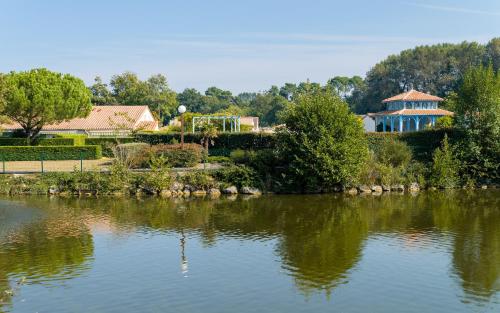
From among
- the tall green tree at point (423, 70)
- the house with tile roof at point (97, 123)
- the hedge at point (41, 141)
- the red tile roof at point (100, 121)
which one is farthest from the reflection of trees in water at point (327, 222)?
the tall green tree at point (423, 70)

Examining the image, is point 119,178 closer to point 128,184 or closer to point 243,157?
point 128,184

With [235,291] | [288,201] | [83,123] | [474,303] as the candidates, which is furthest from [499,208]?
[83,123]

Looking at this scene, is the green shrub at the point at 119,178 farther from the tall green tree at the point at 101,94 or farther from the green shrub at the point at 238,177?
the tall green tree at the point at 101,94

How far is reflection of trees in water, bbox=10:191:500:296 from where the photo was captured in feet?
50.8

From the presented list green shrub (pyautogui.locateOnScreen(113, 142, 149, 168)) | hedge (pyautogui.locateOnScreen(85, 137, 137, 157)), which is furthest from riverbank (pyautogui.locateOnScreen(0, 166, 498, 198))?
hedge (pyautogui.locateOnScreen(85, 137, 137, 157))

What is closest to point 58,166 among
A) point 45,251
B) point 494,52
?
point 45,251

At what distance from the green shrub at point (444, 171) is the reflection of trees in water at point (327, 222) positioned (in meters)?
1.81

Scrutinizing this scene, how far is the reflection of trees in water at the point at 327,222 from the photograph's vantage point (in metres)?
15.5

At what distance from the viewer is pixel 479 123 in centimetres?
3319

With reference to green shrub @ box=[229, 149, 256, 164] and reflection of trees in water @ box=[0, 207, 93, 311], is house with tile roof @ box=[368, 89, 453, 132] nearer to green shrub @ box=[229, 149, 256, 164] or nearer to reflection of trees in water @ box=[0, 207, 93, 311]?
green shrub @ box=[229, 149, 256, 164]

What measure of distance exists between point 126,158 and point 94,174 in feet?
8.40

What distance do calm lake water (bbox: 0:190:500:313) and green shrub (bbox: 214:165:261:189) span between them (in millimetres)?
3804

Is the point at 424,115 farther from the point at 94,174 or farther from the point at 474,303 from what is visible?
the point at 474,303

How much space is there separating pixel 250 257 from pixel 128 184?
583 inches
